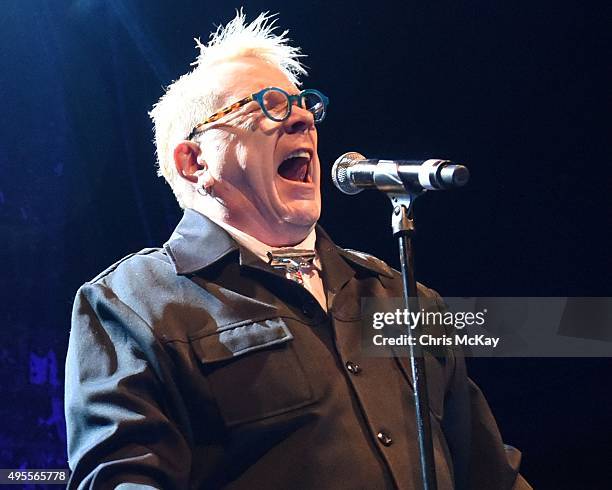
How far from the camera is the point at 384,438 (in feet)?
6.20

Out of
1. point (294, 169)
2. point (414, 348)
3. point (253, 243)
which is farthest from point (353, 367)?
point (294, 169)

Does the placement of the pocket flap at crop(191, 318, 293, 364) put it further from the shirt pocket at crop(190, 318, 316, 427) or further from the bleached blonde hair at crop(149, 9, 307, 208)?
the bleached blonde hair at crop(149, 9, 307, 208)

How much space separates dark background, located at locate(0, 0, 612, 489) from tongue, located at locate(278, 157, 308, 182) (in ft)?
3.68

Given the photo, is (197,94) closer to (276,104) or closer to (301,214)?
(276,104)

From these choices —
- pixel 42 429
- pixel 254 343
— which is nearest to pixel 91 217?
pixel 42 429

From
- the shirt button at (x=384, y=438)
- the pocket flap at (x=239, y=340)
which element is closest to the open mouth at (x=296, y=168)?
the pocket flap at (x=239, y=340)

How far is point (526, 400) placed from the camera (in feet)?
11.5

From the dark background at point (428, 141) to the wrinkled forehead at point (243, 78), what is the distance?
1000mm

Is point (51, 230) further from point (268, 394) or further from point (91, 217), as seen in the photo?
point (268, 394)

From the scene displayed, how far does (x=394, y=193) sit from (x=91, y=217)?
1.69m

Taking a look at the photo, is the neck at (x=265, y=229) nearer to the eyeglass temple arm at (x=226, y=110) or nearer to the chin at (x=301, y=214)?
the chin at (x=301, y=214)

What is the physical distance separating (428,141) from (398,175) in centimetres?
196

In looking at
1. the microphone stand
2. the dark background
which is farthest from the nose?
the dark background

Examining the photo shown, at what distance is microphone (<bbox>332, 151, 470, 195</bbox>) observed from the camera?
164 centimetres
